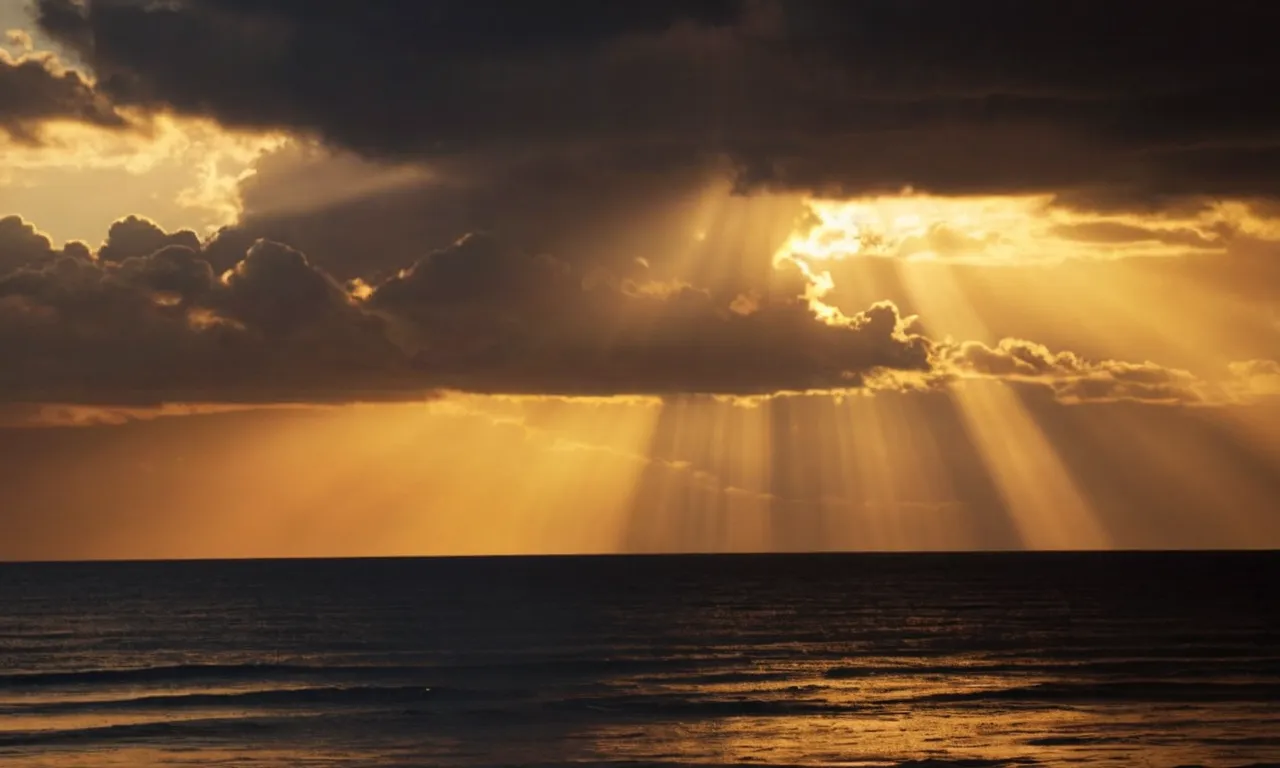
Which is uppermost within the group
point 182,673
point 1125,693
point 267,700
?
point 1125,693

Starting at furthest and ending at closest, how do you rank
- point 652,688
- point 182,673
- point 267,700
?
point 182,673, point 652,688, point 267,700

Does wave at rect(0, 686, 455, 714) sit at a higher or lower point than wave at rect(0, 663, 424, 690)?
lower

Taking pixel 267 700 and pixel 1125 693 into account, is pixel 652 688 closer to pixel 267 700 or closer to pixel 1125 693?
pixel 267 700

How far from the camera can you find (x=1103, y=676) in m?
73.8

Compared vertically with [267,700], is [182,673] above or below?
above

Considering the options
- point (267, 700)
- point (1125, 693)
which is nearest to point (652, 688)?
point (267, 700)

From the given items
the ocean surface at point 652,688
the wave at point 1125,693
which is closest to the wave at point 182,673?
the ocean surface at point 652,688

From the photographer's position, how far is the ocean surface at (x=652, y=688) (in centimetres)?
5138

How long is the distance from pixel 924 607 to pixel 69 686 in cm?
8659

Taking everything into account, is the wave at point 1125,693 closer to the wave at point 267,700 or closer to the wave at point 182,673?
the wave at point 267,700

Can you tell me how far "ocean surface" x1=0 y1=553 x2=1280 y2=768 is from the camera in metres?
51.4

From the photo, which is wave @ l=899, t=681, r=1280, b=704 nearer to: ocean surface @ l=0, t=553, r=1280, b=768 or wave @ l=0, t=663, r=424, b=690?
ocean surface @ l=0, t=553, r=1280, b=768

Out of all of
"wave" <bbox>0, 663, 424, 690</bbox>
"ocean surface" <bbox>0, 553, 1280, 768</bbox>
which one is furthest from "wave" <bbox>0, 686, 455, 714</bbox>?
"wave" <bbox>0, 663, 424, 690</bbox>

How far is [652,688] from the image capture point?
228 feet
